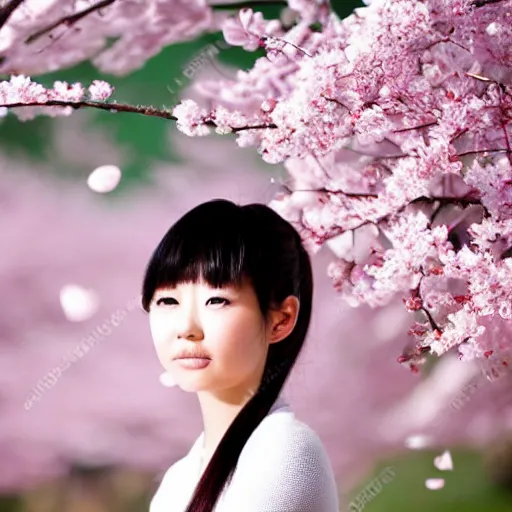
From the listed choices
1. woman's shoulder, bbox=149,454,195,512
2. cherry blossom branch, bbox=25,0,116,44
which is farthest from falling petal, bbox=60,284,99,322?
cherry blossom branch, bbox=25,0,116,44

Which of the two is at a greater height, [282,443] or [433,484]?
[282,443]

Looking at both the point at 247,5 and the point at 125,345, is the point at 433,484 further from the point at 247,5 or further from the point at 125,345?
the point at 247,5

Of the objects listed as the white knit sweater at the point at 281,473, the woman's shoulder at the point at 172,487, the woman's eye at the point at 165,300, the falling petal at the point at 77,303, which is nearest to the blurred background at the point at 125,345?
the falling petal at the point at 77,303

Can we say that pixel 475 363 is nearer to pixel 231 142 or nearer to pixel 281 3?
pixel 231 142

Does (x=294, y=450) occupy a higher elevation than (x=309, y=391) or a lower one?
higher

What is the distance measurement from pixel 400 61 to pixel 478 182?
28cm

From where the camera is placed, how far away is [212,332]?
58.4 inches

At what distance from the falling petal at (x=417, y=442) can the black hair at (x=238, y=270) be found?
54 centimetres

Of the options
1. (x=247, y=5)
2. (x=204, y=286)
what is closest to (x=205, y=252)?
(x=204, y=286)

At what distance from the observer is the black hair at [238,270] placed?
4.75ft

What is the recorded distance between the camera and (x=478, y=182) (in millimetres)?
1542

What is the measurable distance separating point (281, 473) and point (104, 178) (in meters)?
0.86

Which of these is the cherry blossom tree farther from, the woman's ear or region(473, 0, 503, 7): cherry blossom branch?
the woman's ear

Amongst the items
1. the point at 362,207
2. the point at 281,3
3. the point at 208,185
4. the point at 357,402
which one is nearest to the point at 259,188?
the point at 208,185
